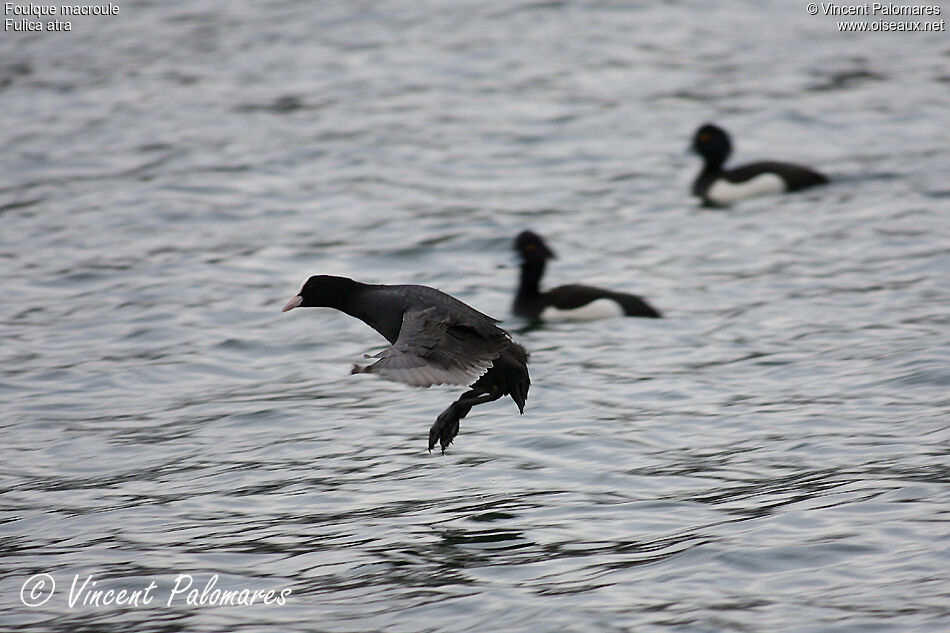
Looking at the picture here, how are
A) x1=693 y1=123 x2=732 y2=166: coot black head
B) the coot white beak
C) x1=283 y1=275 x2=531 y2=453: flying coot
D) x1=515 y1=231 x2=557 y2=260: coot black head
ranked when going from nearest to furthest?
x1=283 y1=275 x2=531 y2=453: flying coot
the coot white beak
x1=515 y1=231 x2=557 y2=260: coot black head
x1=693 y1=123 x2=732 y2=166: coot black head

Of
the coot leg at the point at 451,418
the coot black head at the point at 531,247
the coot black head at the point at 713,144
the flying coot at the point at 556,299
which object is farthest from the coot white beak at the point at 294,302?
the coot black head at the point at 713,144

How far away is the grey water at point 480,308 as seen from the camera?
22.6 feet

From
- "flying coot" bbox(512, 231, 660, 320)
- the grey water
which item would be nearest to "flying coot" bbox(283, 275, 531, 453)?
the grey water

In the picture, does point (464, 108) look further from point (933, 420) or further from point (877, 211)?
point (933, 420)

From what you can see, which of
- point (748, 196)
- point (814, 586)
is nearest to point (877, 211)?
point (748, 196)

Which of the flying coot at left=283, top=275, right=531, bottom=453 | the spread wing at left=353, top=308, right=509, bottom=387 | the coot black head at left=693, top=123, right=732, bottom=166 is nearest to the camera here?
the spread wing at left=353, top=308, right=509, bottom=387

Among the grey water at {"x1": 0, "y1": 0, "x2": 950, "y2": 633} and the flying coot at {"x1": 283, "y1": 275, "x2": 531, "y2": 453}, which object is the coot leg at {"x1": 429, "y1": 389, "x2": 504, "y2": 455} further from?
the grey water at {"x1": 0, "y1": 0, "x2": 950, "y2": 633}

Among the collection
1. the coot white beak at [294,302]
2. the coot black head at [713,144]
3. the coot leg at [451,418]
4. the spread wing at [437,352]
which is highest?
the coot black head at [713,144]

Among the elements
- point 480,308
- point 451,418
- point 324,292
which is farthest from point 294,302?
point 480,308

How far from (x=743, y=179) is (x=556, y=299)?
427 cm

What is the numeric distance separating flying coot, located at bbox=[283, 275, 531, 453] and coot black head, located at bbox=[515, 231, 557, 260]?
11.1 ft

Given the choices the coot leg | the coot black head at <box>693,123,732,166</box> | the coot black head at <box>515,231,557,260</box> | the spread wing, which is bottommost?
the coot leg

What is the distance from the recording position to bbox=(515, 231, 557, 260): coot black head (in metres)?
12.2

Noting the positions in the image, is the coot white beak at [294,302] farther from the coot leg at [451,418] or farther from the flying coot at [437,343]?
the coot leg at [451,418]
